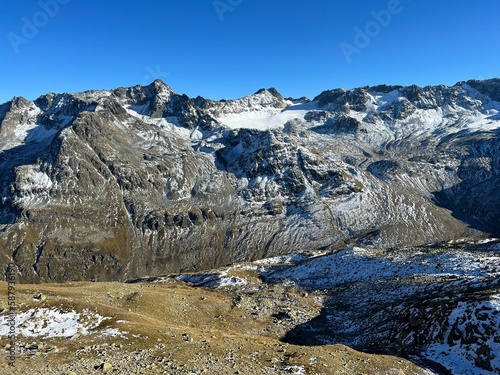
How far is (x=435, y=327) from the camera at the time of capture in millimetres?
40000

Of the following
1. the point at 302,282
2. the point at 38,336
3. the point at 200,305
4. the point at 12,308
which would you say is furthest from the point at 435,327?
the point at 302,282

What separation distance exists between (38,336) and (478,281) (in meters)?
56.0

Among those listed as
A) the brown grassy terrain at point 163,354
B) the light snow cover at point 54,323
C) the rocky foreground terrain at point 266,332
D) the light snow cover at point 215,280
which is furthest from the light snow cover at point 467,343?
the light snow cover at point 215,280

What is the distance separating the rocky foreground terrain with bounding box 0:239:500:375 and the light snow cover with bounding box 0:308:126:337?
94mm

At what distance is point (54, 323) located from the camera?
36562 millimetres

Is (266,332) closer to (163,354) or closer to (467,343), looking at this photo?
(163,354)

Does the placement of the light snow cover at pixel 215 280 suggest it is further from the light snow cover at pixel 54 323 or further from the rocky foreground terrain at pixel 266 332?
the light snow cover at pixel 54 323

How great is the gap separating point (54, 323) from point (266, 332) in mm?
27863

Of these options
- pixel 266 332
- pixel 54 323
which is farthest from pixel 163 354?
pixel 266 332

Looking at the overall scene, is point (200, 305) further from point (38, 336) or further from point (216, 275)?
point (216, 275)

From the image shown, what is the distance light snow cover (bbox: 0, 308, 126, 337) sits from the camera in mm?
34562

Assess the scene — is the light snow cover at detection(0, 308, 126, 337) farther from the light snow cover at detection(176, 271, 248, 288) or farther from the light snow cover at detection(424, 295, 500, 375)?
the light snow cover at detection(176, 271, 248, 288)

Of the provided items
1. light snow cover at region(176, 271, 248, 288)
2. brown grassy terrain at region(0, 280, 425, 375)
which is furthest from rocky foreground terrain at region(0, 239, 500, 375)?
light snow cover at region(176, 271, 248, 288)

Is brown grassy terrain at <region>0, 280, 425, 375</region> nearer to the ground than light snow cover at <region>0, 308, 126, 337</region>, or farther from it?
nearer to the ground
